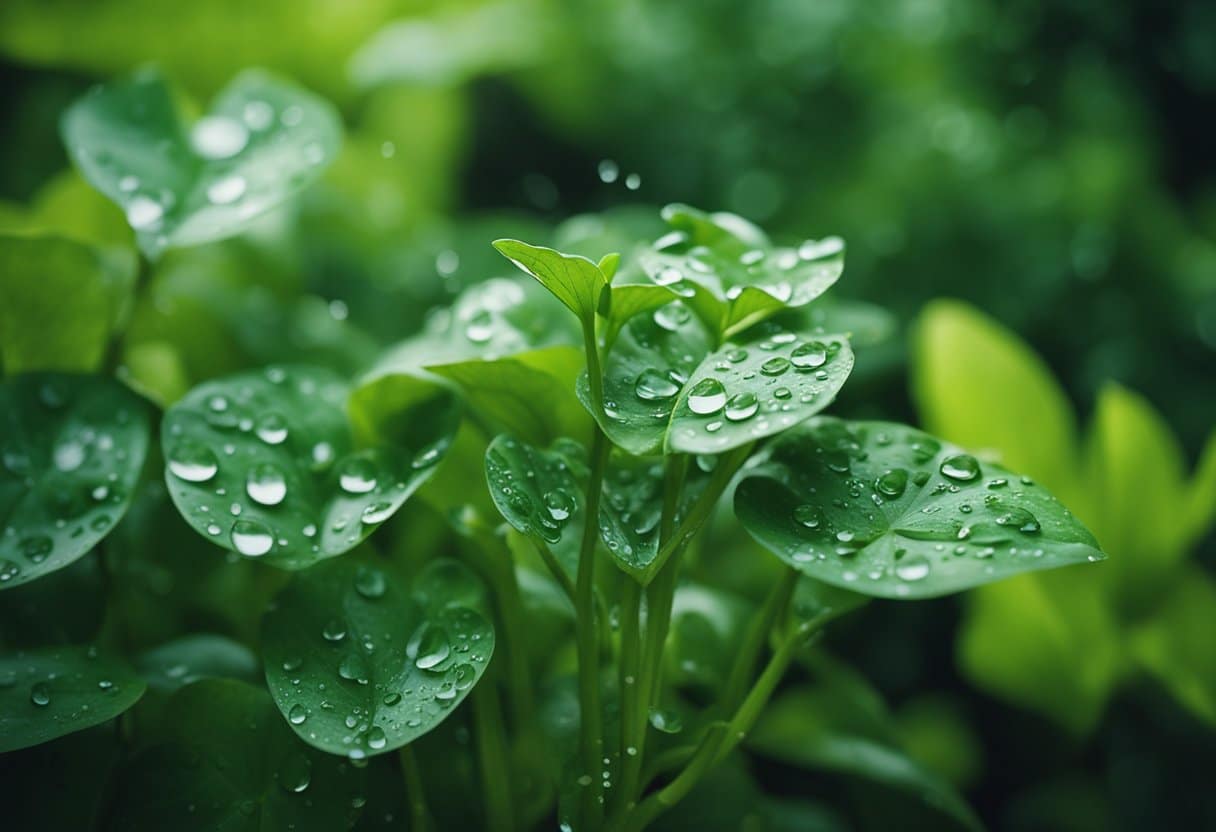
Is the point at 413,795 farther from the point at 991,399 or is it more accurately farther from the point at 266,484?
the point at 991,399

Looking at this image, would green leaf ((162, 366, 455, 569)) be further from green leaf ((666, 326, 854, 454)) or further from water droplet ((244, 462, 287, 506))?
green leaf ((666, 326, 854, 454))

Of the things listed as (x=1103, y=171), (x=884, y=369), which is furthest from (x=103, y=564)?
(x=1103, y=171)

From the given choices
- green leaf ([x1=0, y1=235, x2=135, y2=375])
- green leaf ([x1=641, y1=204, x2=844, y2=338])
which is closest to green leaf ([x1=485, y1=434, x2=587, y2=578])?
green leaf ([x1=641, y1=204, x2=844, y2=338])

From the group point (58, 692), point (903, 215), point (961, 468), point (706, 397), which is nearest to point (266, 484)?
point (58, 692)

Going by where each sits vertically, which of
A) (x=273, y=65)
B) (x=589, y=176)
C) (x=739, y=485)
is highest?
(x=739, y=485)

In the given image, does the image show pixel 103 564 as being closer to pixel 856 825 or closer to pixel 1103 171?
pixel 856 825

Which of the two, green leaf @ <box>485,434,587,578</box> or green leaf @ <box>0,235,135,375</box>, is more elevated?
green leaf @ <box>485,434,587,578</box>
